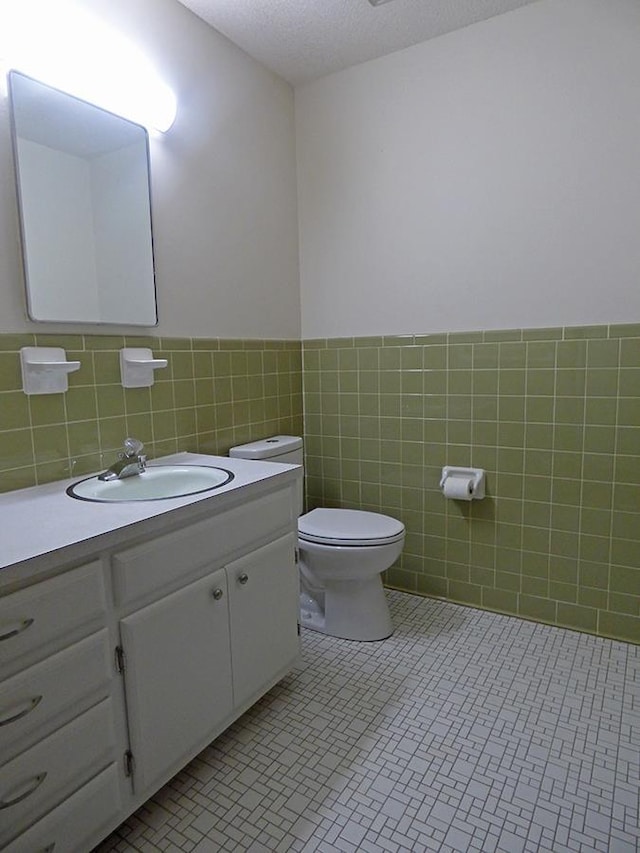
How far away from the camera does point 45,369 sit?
1.40 meters

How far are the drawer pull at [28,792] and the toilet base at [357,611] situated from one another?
1.22 metres

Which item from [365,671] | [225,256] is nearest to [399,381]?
[225,256]

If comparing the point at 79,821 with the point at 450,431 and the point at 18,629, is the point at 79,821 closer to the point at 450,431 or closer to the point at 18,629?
the point at 18,629

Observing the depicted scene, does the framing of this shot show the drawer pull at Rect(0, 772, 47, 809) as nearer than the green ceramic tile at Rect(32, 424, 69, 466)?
Yes

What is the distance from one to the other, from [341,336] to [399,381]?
38cm

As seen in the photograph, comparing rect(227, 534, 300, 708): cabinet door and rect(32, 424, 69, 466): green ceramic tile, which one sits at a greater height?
rect(32, 424, 69, 466): green ceramic tile

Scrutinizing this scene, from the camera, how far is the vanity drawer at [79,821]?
37.6 inches

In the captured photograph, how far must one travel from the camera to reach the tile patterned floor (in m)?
1.19

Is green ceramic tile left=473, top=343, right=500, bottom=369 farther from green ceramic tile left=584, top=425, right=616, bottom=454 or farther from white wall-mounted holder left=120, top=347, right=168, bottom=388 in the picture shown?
white wall-mounted holder left=120, top=347, right=168, bottom=388

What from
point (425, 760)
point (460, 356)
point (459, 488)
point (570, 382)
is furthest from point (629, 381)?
point (425, 760)

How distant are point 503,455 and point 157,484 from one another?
1.39 meters

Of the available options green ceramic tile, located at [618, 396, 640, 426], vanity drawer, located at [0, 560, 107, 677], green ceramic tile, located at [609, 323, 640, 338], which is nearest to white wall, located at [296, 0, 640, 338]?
green ceramic tile, located at [609, 323, 640, 338]

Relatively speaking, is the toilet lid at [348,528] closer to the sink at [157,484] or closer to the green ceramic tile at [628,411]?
the sink at [157,484]

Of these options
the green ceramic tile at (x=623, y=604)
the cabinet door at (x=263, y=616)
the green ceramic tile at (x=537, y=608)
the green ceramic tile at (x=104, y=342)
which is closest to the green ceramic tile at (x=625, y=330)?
the green ceramic tile at (x=623, y=604)
